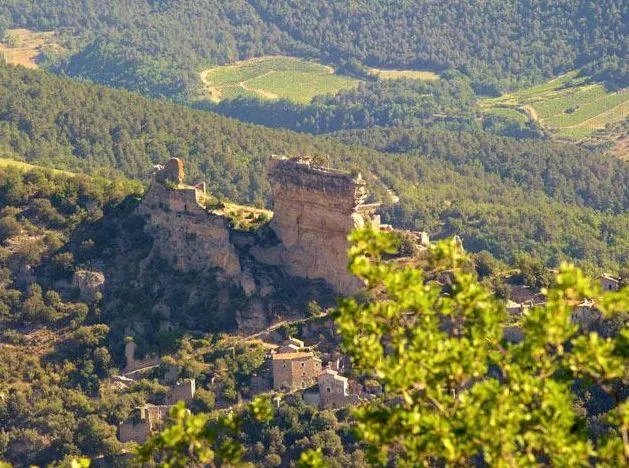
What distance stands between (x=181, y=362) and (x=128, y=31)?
117905 millimetres

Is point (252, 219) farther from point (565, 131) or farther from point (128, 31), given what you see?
point (128, 31)

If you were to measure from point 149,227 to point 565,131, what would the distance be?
2807 inches

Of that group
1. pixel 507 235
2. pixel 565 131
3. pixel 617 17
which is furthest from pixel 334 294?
pixel 617 17

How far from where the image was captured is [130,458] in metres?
50.5

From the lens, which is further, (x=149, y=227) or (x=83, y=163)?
(x=83, y=163)

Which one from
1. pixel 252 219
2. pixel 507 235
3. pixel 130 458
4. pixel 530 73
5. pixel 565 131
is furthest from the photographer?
pixel 530 73

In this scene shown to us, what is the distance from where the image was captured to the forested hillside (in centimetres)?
8738

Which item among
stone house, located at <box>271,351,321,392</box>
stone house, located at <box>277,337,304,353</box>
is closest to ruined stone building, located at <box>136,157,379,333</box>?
stone house, located at <box>277,337,304,353</box>

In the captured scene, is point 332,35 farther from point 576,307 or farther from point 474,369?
point 474,369

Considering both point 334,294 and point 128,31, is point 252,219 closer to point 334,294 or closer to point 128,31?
→ point 334,294

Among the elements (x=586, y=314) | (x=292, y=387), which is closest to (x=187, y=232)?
(x=292, y=387)

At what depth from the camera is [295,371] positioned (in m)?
51.9

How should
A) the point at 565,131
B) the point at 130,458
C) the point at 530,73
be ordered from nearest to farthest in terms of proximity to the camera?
the point at 130,458 → the point at 565,131 → the point at 530,73

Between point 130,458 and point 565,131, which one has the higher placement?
point 130,458
